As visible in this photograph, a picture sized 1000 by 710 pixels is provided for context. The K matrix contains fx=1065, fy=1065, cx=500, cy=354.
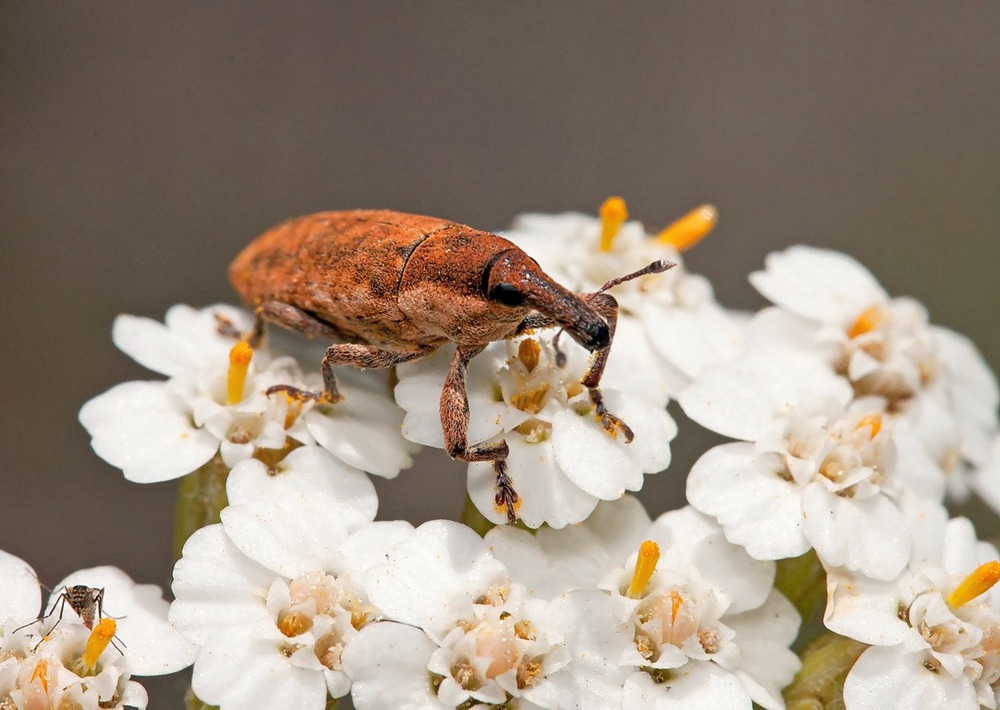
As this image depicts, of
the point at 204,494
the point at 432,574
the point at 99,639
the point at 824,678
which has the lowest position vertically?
the point at 824,678

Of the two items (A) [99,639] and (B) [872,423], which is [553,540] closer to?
(B) [872,423]

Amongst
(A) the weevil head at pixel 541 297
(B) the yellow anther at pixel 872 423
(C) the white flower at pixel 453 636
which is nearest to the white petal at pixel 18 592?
(C) the white flower at pixel 453 636

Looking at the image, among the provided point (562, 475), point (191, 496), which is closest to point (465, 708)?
point (562, 475)

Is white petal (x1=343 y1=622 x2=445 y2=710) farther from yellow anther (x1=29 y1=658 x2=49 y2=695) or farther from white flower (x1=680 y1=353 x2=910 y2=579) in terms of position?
white flower (x1=680 y1=353 x2=910 y2=579)

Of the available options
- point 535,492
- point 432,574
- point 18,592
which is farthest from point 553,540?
point 18,592

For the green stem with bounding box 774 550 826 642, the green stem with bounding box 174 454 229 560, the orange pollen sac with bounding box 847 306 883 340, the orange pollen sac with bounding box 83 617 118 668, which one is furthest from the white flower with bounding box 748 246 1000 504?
Answer: the orange pollen sac with bounding box 83 617 118 668

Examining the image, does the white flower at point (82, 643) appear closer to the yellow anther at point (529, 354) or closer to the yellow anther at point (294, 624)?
the yellow anther at point (294, 624)
